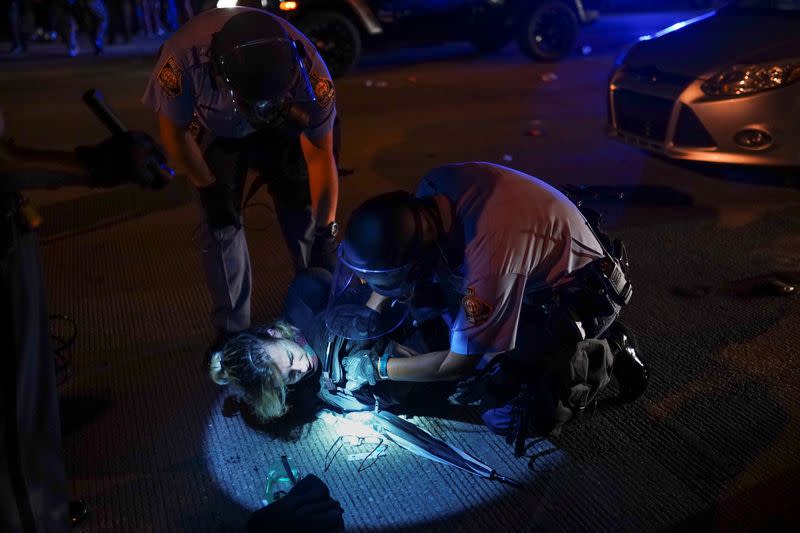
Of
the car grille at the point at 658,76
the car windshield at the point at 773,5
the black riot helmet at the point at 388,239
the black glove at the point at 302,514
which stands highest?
the car windshield at the point at 773,5

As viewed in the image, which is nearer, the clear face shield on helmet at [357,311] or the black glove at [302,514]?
the black glove at [302,514]

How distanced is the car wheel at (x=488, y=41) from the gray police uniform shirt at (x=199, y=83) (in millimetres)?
7644

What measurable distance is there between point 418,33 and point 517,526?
8.13 meters

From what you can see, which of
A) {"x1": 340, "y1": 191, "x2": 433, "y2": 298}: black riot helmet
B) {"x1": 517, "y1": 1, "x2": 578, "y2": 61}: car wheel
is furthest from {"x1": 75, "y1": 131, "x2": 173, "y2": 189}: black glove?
{"x1": 517, "y1": 1, "x2": 578, "y2": 61}: car wheel

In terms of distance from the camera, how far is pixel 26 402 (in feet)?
6.58

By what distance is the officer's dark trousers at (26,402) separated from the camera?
1.93 meters

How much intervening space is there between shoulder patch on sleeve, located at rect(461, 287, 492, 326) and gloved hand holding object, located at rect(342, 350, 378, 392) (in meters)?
0.58

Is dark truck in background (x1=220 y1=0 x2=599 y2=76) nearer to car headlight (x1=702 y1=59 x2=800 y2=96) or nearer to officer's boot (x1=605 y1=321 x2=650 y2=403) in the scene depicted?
car headlight (x1=702 y1=59 x2=800 y2=96)

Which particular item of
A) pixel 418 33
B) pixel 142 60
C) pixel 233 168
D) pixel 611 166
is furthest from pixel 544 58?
pixel 233 168

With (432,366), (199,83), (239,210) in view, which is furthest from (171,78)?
(432,366)

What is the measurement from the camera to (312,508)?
2.39 meters

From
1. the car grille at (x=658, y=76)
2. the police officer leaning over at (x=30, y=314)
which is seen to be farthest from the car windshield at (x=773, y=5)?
the police officer leaning over at (x=30, y=314)

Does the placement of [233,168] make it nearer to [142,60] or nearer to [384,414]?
[384,414]

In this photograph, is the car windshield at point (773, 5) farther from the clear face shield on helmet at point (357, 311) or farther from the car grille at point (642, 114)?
the clear face shield on helmet at point (357, 311)
